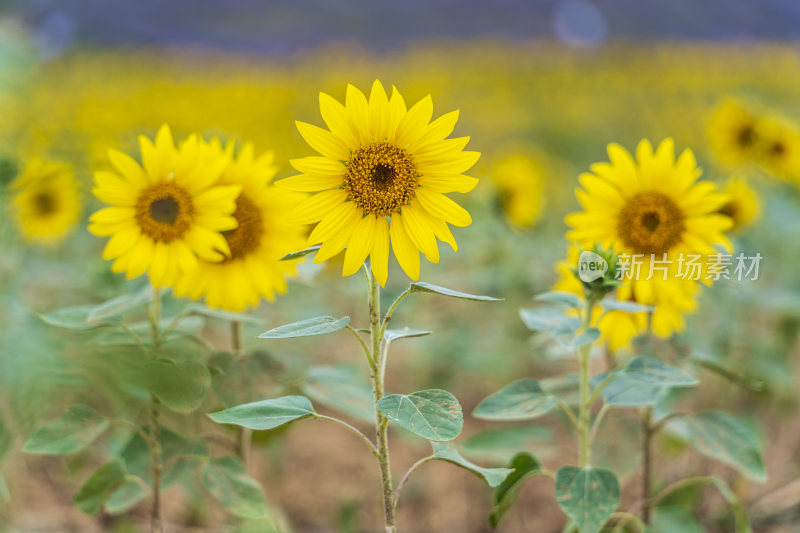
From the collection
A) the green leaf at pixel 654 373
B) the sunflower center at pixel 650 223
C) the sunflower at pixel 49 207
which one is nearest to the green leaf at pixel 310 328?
the green leaf at pixel 654 373

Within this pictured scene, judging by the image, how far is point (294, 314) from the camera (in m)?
1.92

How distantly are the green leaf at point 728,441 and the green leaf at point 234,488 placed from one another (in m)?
0.64

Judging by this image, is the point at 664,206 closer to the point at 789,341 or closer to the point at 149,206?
the point at 149,206

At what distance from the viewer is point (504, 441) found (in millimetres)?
1239

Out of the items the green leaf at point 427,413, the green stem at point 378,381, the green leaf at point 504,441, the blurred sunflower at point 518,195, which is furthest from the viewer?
the blurred sunflower at point 518,195

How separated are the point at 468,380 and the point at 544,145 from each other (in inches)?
130

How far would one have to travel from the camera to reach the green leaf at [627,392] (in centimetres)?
100

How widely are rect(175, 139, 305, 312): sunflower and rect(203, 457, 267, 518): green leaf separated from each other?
0.22 meters

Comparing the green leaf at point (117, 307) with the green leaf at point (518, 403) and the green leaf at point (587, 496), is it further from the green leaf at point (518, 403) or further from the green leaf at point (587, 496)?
the green leaf at point (587, 496)

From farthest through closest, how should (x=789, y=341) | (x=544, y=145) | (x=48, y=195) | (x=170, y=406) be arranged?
(x=544, y=145) < (x=789, y=341) < (x=48, y=195) < (x=170, y=406)

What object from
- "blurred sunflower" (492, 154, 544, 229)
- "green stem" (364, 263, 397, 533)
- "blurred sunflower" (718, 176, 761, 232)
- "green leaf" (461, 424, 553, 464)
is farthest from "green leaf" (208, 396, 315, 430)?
"blurred sunflower" (492, 154, 544, 229)

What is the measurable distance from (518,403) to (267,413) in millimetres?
342

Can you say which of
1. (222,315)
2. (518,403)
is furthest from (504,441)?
(222,315)

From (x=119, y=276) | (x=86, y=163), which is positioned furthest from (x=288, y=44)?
(x=119, y=276)
